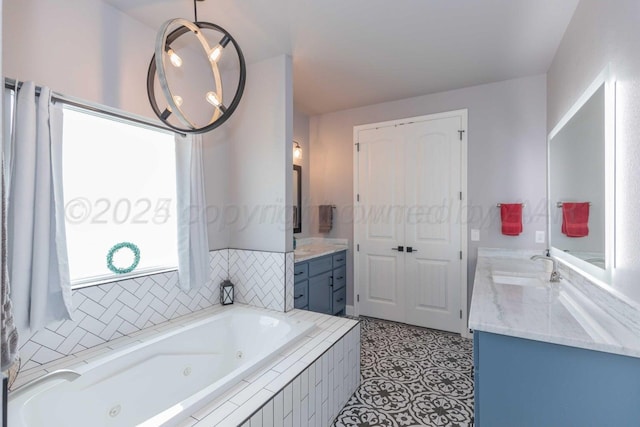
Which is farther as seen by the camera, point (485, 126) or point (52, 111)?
point (485, 126)

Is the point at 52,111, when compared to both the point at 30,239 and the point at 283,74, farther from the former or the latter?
the point at 283,74

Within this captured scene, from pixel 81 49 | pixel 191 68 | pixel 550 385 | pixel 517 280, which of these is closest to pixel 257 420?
pixel 550 385

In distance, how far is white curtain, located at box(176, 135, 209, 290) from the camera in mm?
2432

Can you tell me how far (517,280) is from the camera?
221 cm

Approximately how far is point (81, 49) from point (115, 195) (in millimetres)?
916

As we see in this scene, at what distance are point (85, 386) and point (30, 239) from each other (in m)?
0.81

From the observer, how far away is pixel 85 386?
1598 mm

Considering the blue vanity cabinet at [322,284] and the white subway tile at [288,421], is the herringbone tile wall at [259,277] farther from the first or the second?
the white subway tile at [288,421]

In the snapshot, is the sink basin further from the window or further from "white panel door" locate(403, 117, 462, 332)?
the window

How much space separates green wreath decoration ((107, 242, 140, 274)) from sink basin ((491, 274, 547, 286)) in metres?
2.49

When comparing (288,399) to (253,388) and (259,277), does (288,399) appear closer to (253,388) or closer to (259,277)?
(253,388)

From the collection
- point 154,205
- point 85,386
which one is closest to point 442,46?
point 154,205

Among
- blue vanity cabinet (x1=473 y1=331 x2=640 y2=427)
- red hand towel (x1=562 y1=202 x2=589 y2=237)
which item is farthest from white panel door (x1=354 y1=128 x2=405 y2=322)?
blue vanity cabinet (x1=473 y1=331 x2=640 y2=427)

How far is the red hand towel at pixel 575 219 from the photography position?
6.00 feet
